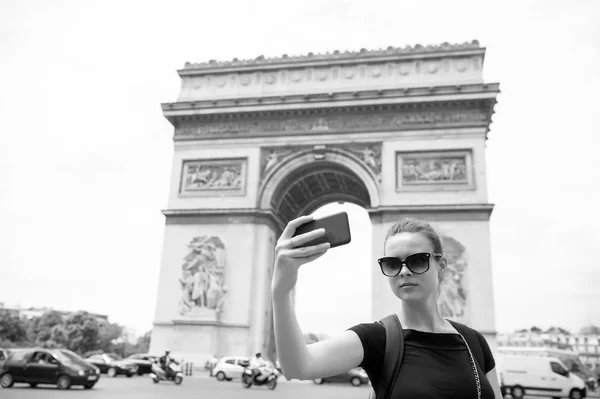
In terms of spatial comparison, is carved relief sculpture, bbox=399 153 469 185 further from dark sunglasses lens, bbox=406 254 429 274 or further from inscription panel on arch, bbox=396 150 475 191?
dark sunglasses lens, bbox=406 254 429 274

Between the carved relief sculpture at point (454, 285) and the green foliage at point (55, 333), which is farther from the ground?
the carved relief sculpture at point (454, 285)

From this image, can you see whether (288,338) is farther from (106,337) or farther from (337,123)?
(106,337)

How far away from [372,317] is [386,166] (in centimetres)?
559

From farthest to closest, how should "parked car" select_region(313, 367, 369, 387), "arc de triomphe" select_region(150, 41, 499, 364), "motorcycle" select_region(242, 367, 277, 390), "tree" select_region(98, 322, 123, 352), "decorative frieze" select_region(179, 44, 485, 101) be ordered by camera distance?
"tree" select_region(98, 322, 123, 352)
"decorative frieze" select_region(179, 44, 485, 101)
"arc de triomphe" select_region(150, 41, 499, 364)
"parked car" select_region(313, 367, 369, 387)
"motorcycle" select_region(242, 367, 277, 390)

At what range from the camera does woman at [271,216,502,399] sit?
1420 mm

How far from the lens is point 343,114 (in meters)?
21.3

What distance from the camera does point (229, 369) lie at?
17.8 m

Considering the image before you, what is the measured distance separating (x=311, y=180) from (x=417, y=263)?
2183 cm

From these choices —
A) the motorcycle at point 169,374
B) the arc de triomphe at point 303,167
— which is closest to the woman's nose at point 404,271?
the motorcycle at point 169,374

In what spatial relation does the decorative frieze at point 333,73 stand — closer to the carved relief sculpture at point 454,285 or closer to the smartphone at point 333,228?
the carved relief sculpture at point 454,285

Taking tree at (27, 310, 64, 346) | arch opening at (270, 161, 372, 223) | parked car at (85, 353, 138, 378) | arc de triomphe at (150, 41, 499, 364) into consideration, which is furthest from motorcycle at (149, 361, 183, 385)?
tree at (27, 310, 64, 346)

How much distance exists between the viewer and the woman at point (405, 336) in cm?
142

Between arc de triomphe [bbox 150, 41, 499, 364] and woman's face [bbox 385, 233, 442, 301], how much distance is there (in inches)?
688

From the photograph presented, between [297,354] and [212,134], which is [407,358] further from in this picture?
[212,134]
